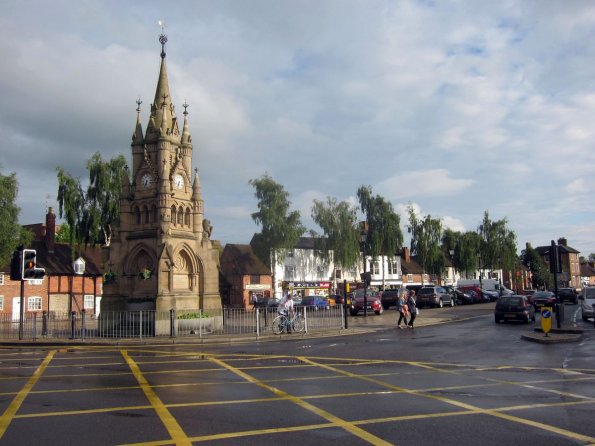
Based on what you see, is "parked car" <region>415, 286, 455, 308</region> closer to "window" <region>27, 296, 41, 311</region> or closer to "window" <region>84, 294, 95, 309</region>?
"window" <region>84, 294, 95, 309</region>

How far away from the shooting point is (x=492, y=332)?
22266 mm

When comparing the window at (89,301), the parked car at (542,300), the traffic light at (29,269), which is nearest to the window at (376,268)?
the parked car at (542,300)

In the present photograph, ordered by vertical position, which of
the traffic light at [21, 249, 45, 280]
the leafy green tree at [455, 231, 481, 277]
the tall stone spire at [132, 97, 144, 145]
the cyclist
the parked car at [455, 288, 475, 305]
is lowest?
the parked car at [455, 288, 475, 305]

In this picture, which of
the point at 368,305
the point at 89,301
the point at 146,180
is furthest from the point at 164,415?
the point at 89,301

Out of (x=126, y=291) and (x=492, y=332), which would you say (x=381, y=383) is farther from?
(x=126, y=291)

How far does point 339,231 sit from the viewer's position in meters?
66.1

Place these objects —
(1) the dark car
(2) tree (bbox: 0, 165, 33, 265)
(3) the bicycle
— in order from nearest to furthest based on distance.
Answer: (3) the bicycle, (1) the dark car, (2) tree (bbox: 0, 165, 33, 265)

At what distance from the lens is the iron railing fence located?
21.7 metres

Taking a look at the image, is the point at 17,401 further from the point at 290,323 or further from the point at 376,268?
the point at 376,268

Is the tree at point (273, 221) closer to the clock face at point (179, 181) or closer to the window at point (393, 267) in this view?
the window at point (393, 267)

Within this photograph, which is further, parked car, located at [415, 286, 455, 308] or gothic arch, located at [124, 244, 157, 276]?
parked car, located at [415, 286, 455, 308]

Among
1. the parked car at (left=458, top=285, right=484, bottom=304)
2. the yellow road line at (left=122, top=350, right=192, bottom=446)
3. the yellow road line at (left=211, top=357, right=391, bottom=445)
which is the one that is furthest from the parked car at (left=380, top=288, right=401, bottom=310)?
the yellow road line at (left=122, top=350, right=192, bottom=446)

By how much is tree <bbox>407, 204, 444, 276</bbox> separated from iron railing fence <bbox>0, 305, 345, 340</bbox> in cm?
4975

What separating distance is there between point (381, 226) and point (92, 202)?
113 feet
